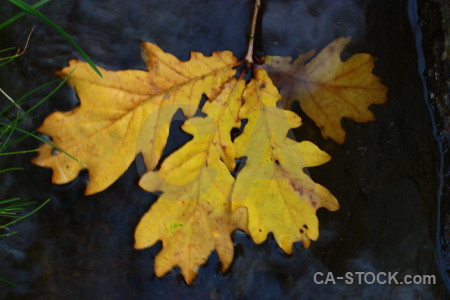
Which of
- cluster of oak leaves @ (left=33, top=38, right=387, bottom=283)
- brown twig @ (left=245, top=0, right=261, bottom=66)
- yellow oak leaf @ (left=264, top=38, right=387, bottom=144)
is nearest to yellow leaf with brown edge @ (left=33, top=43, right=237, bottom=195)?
cluster of oak leaves @ (left=33, top=38, right=387, bottom=283)

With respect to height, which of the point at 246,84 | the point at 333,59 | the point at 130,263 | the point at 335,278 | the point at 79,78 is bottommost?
the point at 130,263

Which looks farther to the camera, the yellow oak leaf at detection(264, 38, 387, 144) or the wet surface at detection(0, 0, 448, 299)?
the yellow oak leaf at detection(264, 38, 387, 144)

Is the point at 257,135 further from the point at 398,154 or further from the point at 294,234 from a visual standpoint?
the point at 398,154

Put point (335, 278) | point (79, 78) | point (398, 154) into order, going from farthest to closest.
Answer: point (398, 154) < point (335, 278) < point (79, 78)

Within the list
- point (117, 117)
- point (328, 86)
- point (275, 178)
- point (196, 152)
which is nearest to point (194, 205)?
point (196, 152)

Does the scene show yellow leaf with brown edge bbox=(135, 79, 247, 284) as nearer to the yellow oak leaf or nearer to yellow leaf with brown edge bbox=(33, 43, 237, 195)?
yellow leaf with brown edge bbox=(33, 43, 237, 195)

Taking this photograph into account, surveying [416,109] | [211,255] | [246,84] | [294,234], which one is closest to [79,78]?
[246,84]

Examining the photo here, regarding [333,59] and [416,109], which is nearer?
[333,59]
